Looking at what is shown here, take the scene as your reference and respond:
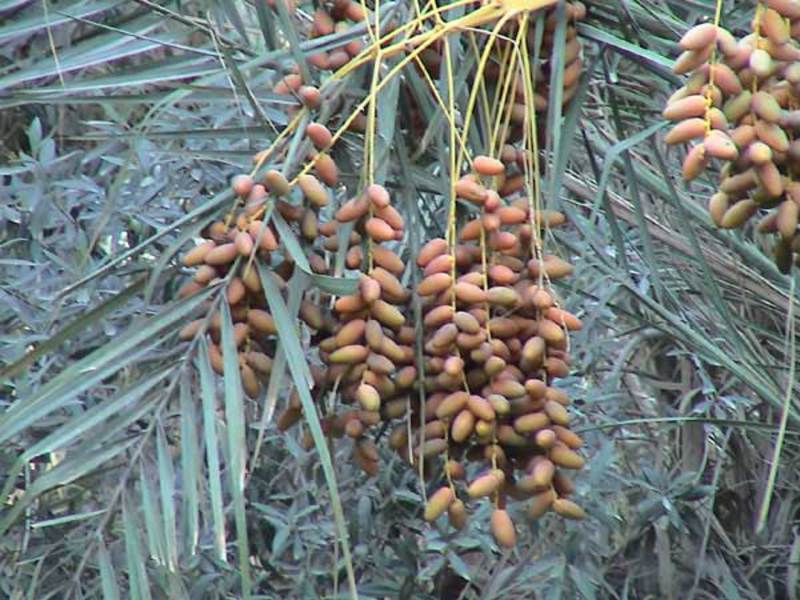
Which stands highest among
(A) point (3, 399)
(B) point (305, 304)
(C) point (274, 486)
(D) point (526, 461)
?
(B) point (305, 304)

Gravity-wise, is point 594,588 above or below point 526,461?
below

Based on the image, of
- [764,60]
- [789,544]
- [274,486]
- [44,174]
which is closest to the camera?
[764,60]

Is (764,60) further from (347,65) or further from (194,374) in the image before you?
(194,374)

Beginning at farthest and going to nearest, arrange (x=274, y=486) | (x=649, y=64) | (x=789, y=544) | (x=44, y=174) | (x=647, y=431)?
(x=647, y=431) < (x=789, y=544) < (x=274, y=486) < (x=44, y=174) < (x=649, y=64)

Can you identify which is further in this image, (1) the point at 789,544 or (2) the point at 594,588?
(1) the point at 789,544

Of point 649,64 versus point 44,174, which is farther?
point 44,174

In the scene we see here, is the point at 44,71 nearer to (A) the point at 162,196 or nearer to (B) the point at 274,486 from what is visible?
(A) the point at 162,196

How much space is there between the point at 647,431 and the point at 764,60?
1.68 m

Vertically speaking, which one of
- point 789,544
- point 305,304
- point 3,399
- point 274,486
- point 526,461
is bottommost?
point 789,544

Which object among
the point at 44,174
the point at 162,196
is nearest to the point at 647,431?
the point at 162,196

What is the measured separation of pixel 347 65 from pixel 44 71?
0.25 m

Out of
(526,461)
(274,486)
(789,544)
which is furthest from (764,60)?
(789,544)

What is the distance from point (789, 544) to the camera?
261cm

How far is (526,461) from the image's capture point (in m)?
1.30
